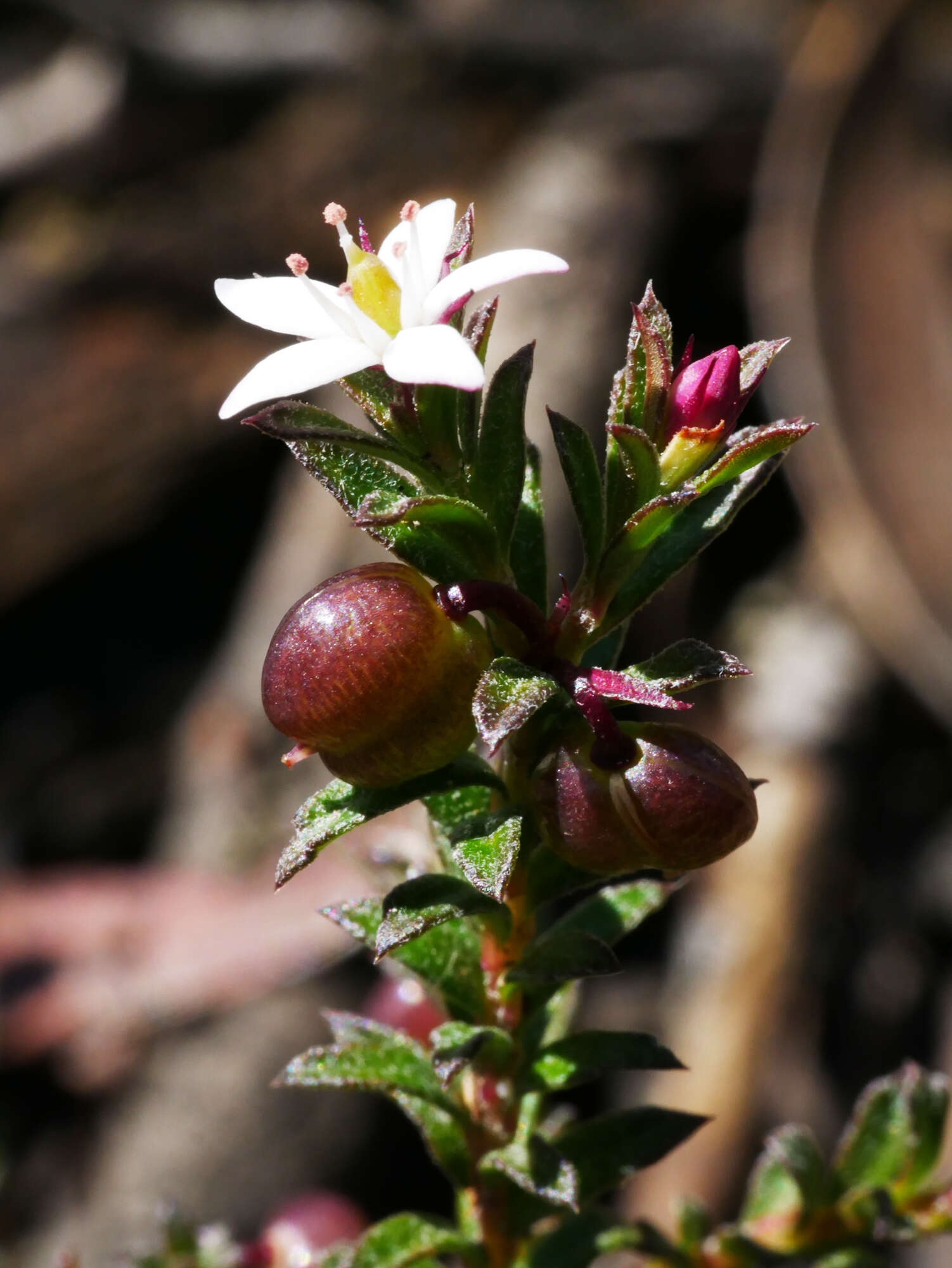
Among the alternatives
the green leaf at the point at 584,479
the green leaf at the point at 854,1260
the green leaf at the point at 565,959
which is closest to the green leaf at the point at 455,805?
the green leaf at the point at 565,959

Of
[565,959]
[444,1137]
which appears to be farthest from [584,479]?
[444,1137]

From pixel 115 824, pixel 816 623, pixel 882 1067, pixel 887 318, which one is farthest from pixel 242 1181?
pixel 887 318

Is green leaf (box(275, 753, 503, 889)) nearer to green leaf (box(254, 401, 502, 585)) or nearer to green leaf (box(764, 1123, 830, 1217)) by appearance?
green leaf (box(254, 401, 502, 585))

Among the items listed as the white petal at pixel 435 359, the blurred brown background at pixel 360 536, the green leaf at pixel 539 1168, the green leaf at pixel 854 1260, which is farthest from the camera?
the blurred brown background at pixel 360 536

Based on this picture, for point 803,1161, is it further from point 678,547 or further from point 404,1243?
point 678,547

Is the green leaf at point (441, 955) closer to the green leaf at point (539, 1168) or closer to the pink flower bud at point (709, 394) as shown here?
the green leaf at point (539, 1168)
